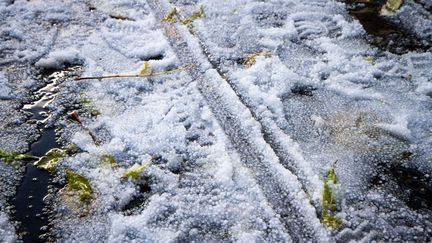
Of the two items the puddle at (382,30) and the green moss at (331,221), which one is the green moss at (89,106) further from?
the puddle at (382,30)

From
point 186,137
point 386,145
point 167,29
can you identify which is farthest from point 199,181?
point 167,29

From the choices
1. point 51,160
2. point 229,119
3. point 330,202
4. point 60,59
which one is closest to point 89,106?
point 51,160

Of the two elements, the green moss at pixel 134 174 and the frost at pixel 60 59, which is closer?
the green moss at pixel 134 174

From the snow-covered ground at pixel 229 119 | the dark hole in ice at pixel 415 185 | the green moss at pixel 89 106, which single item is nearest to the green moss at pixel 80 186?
the snow-covered ground at pixel 229 119

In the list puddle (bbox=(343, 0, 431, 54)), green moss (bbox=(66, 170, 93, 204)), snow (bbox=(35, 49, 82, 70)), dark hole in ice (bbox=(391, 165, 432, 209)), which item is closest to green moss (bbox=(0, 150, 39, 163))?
green moss (bbox=(66, 170, 93, 204))

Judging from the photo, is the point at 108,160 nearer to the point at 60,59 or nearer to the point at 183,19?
the point at 60,59

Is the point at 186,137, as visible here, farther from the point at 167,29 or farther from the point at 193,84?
the point at 167,29

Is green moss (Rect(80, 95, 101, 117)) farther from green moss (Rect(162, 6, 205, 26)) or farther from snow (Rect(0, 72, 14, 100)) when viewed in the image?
green moss (Rect(162, 6, 205, 26))
